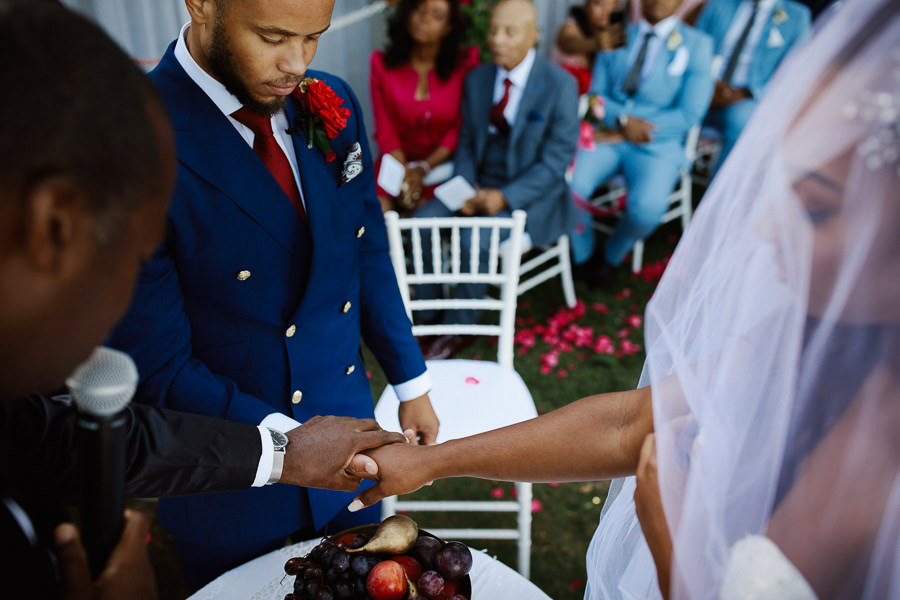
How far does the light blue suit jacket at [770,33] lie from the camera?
4.61 m

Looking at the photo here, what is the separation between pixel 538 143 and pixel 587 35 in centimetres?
189

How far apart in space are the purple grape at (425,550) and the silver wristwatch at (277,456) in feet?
0.99

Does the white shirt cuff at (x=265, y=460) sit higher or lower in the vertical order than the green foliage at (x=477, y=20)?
lower

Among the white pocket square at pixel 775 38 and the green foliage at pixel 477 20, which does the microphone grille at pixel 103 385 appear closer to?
the green foliage at pixel 477 20

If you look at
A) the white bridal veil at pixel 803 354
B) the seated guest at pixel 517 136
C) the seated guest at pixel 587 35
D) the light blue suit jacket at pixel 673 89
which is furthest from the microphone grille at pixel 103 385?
the seated guest at pixel 587 35

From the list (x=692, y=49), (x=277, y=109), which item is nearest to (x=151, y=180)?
(x=277, y=109)

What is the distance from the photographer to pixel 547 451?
134 centimetres

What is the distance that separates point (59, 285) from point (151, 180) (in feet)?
0.41

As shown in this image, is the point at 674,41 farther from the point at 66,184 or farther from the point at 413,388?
the point at 66,184

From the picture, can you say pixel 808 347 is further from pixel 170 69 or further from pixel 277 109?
pixel 170 69

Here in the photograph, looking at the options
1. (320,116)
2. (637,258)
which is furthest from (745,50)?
(320,116)

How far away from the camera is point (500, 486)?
2.77 metres

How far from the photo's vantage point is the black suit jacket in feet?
2.32

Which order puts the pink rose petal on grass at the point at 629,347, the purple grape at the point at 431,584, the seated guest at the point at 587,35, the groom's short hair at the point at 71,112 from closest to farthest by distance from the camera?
the groom's short hair at the point at 71,112 → the purple grape at the point at 431,584 → the pink rose petal on grass at the point at 629,347 → the seated guest at the point at 587,35
